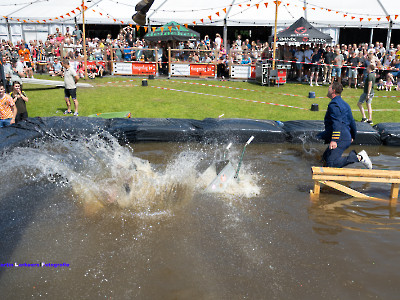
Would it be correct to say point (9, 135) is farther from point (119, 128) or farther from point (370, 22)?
point (370, 22)

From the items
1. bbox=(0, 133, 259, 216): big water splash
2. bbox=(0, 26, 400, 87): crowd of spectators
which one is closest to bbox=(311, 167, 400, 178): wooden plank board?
bbox=(0, 133, 259, 216): big water splash

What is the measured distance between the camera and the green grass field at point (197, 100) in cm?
1162

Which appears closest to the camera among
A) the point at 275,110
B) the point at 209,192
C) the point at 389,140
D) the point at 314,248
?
the point at 314,248

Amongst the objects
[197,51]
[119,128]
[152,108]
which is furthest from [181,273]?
[197,51]

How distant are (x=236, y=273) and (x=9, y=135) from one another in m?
5.77

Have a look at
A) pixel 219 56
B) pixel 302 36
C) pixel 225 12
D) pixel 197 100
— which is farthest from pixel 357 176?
pixel 225 12

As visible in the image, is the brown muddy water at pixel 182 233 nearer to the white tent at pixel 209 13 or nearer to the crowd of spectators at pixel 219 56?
the crowd of spectators at pixel 219 56

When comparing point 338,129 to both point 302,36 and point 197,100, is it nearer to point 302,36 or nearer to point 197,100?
point 197,100

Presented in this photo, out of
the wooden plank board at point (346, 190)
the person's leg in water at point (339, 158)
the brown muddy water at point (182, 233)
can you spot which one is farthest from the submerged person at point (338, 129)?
the brown muddy water at point (182, 233)

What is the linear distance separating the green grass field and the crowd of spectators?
1.19m

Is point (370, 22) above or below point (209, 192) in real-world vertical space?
Result: above

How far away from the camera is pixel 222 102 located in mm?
13344

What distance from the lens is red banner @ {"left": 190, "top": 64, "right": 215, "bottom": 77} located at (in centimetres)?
1920

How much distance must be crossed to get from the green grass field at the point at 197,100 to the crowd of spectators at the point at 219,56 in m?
1.19
